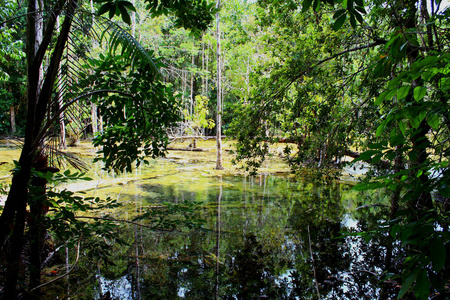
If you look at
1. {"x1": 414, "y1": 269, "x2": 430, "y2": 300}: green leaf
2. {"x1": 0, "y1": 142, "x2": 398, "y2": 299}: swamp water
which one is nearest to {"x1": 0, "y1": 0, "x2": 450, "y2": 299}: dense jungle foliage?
{"x1": 414, "y1": 269, "x2": 430, "y2": 300}: green leaf

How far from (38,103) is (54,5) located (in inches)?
26.3

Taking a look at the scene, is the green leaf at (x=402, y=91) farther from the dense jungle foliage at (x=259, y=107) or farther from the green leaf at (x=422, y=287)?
the green leaf at (x=422, y=287)

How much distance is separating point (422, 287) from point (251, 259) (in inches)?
131

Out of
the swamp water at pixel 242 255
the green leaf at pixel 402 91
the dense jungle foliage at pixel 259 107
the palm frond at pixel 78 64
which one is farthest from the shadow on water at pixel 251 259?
the palm frond at pixel 78 64

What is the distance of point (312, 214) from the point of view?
20.0 ft

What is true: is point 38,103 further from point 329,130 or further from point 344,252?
point 344,252

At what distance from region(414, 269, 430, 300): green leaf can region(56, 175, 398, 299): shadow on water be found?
3.41ft

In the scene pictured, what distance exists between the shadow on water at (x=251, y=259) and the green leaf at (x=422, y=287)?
104 cm

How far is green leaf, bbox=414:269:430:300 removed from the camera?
75 cm

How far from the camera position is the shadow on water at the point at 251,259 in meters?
3.11

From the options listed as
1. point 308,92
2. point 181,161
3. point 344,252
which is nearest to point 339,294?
point 344,252

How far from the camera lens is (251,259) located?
3857 millimetres

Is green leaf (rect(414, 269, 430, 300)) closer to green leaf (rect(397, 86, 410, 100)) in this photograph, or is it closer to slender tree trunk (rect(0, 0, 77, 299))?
green leaf (rect(397, 86, 410, 100))

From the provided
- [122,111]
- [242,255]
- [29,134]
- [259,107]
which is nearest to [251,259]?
[242,255]
